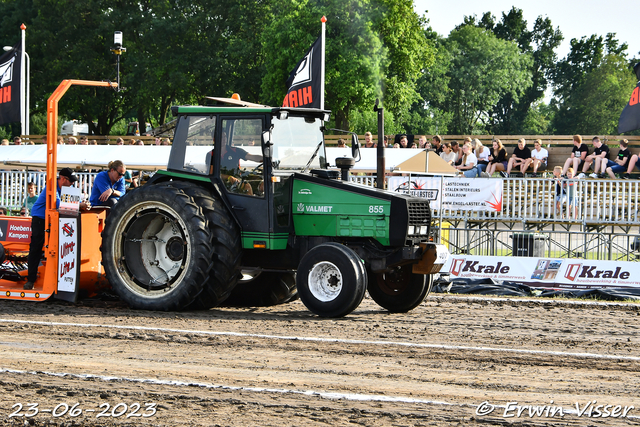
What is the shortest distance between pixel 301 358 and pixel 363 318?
261cm

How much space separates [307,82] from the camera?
57.6 ft

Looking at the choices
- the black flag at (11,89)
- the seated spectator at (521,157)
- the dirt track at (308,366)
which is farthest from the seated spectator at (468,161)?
the black flag at (11,89)

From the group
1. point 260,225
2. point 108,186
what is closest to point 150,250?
point 260,225

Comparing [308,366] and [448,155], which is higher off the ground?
[448,155]

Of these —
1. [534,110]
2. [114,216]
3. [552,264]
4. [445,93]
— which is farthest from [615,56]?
[114,216]

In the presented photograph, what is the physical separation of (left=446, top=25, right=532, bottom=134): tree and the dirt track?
67750mm

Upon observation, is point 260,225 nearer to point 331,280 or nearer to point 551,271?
point 331,280

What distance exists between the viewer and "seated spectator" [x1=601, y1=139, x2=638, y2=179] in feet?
58.5

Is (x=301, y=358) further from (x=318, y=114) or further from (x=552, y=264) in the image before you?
(x=552, y=264)

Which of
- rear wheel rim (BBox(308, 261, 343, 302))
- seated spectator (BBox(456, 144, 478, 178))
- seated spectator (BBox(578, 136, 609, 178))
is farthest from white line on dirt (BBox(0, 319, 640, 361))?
seated spectator (BBox(578, 136, 609, 178))

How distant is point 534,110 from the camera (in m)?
84.2

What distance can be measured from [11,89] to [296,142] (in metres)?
15.2

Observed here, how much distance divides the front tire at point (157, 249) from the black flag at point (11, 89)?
13.6 metres

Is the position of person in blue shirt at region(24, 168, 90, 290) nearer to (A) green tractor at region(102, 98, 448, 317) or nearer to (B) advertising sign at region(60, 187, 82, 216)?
(B) advertising sign at region(60, 187, 82, 216)
